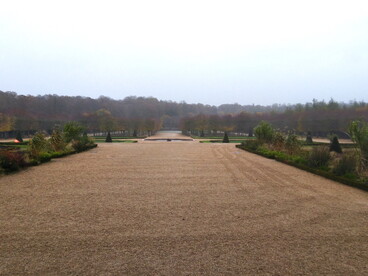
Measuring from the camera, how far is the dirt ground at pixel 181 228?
10.2 ft

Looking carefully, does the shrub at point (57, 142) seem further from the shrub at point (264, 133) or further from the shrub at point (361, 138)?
the shrub at point (361, 138)

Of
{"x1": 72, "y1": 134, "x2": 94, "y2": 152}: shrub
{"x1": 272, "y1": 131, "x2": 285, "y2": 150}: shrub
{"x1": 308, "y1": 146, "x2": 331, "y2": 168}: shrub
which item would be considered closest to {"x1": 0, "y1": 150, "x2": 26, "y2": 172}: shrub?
{"x1": 72, "y1": 134, "x2": 94, "y2": 152}: shrub

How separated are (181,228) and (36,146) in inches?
394

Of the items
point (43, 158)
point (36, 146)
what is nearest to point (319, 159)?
point (43, 158)

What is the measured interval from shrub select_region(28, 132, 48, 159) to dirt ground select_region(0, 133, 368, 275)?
4442mm

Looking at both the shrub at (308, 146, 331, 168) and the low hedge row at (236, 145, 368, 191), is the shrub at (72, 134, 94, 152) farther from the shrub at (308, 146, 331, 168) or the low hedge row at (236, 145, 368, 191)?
the shrub at (308, 146, 331, 168)

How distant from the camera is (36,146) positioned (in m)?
12.4

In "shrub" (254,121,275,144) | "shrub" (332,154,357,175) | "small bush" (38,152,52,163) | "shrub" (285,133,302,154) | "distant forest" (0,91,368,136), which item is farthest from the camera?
"distant forest" (0,91,368,136)

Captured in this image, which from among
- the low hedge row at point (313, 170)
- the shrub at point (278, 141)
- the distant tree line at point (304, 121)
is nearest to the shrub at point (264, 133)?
the shrub at point (278, 141)

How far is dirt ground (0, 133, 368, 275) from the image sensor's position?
309 cm

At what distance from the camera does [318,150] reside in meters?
10.6

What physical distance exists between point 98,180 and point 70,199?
1.98m

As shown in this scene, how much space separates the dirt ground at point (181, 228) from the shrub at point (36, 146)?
444 centimetres

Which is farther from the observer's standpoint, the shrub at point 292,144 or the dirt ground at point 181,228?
the shrub at point 292,144
